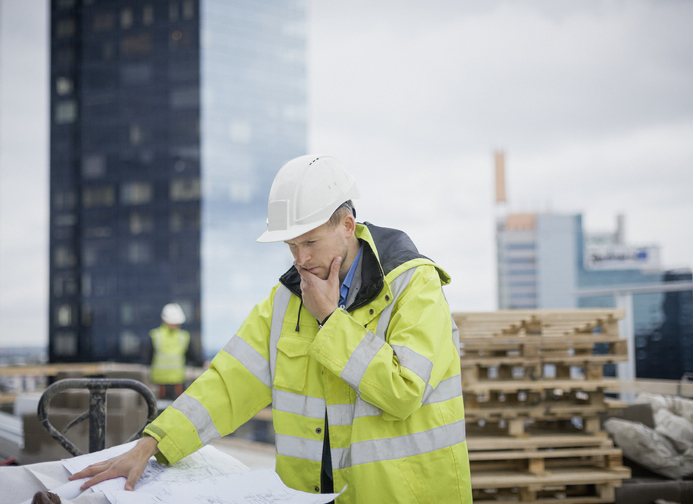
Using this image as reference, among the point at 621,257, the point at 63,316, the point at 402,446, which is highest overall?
the point at 621,257

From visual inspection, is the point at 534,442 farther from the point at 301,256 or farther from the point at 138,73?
the point at 138,73

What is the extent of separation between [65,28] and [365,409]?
52.3 m

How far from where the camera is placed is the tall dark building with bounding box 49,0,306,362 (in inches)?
1721

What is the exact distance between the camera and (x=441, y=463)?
1.74 meters

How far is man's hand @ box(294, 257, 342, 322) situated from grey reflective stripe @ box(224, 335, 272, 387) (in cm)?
42

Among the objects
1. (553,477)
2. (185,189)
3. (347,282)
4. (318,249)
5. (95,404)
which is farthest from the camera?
(185,189)

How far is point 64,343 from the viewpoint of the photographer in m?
42.3

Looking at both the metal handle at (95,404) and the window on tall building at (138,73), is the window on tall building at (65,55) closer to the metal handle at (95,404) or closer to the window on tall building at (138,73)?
the window on tall building at (138,73)

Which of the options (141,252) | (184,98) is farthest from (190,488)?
(184,98)

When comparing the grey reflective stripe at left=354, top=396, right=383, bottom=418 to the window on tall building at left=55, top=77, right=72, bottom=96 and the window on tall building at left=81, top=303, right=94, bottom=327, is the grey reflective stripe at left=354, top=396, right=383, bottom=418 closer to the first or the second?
the window on tall building at left=81, top=303, right=94, bottom=327

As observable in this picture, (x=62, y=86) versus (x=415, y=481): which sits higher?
(x=62, y=86)

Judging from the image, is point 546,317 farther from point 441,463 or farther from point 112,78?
point 112,78

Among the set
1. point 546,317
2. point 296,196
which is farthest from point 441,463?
point 546,317

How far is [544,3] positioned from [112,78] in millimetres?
37080
